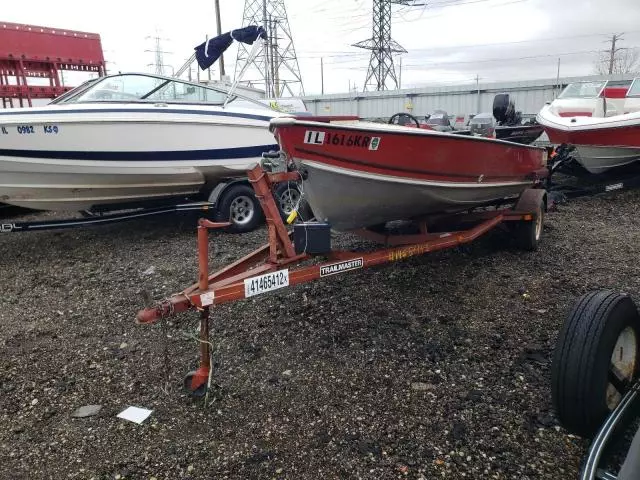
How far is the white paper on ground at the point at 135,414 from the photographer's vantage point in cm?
263

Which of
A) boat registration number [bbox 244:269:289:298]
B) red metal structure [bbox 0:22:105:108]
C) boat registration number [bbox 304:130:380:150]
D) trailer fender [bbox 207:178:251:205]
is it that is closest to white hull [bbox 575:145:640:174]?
trailer fender [bbox 207:178:251:205]

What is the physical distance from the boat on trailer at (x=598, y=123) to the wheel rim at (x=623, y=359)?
6.36 metres

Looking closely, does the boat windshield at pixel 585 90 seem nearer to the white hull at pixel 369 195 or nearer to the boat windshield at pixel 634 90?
the boat windshield at pixel 634 90

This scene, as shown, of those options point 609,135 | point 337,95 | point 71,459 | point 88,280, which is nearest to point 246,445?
point 71,459

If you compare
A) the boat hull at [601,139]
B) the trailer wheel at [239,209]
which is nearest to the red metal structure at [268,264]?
the trailer wheel at [239,209]

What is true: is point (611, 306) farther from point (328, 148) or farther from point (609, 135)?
point (609, 135)

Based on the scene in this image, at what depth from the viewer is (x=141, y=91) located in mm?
5723

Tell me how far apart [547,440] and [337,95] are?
2446cm

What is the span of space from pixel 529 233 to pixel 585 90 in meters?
5.91

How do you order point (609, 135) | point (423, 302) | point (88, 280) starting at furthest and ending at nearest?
point (609, 135) < point (88, 280) < point (423, 302)

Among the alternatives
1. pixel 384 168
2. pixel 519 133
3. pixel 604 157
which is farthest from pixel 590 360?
pixel 604 157

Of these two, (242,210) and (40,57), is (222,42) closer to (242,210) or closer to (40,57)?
(242,210)

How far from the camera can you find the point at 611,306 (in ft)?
7.61

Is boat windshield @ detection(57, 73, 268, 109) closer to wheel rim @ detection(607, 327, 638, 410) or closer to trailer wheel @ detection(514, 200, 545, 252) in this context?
trailer wheel @ detection(514, 200, 545, 252)
